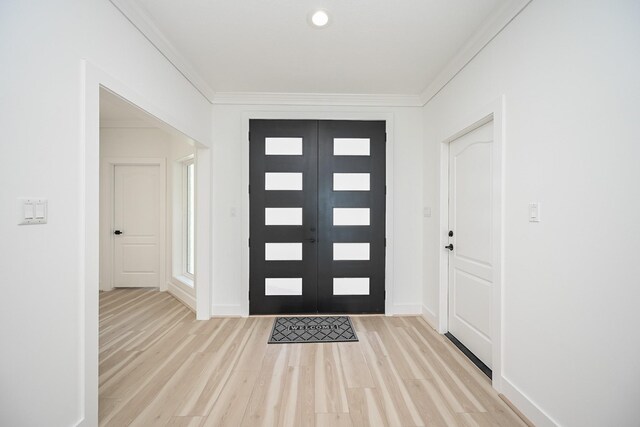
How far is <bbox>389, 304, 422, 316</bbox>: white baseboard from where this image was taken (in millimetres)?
3217

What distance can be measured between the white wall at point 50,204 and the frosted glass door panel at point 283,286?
1.83 meters

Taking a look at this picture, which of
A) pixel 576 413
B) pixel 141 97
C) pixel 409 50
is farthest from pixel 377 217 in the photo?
pixel 141 97

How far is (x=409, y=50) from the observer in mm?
2273

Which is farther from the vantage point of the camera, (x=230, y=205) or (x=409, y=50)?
(x=230, y=205)

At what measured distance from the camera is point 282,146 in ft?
10.5

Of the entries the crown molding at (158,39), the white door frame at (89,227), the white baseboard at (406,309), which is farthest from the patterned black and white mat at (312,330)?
the crown molding at (158,39)

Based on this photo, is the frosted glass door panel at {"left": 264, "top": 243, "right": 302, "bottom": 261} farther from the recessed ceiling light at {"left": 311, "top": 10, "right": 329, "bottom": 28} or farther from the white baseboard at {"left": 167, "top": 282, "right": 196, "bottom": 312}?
the recessed ceiling light at {"left": 311, "top": 10, "right": 329, "bottom": 28}

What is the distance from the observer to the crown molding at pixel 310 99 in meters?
3.10

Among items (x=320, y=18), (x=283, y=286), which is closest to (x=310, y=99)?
(x=320, y=18)

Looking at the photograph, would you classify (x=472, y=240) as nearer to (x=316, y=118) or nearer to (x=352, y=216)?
(x=352, y=216)

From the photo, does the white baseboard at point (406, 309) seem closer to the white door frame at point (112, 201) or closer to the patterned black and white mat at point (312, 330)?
the patterned black and white mat at point (312, 330)

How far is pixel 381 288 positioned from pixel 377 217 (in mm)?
878

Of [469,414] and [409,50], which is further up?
[409,50]

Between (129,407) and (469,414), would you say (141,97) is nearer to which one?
(129,407)
